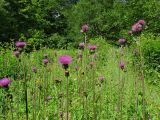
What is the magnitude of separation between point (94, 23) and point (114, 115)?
2481cm

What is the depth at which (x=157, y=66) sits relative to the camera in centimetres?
870

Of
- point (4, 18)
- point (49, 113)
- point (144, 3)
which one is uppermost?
point (49, 113)

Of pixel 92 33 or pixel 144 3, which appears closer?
pixel 144 3

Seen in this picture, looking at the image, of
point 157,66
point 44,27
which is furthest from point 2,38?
point 157,66

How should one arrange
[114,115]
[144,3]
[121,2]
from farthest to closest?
[121,2], [144,3], [114,115]

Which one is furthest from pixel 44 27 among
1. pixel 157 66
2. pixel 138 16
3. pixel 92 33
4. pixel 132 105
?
pixel 132 105

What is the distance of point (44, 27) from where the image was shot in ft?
107

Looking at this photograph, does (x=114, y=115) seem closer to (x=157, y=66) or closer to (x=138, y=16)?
(x=157, y=66)

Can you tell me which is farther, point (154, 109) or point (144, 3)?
point (144, 3)

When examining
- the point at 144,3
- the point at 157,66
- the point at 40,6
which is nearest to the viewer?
the point at 157,66

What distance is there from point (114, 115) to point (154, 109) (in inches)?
24.4

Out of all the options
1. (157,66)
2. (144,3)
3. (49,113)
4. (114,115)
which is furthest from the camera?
(144,3)

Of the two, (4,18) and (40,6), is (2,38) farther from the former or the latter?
(40,6)

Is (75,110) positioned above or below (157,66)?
above
